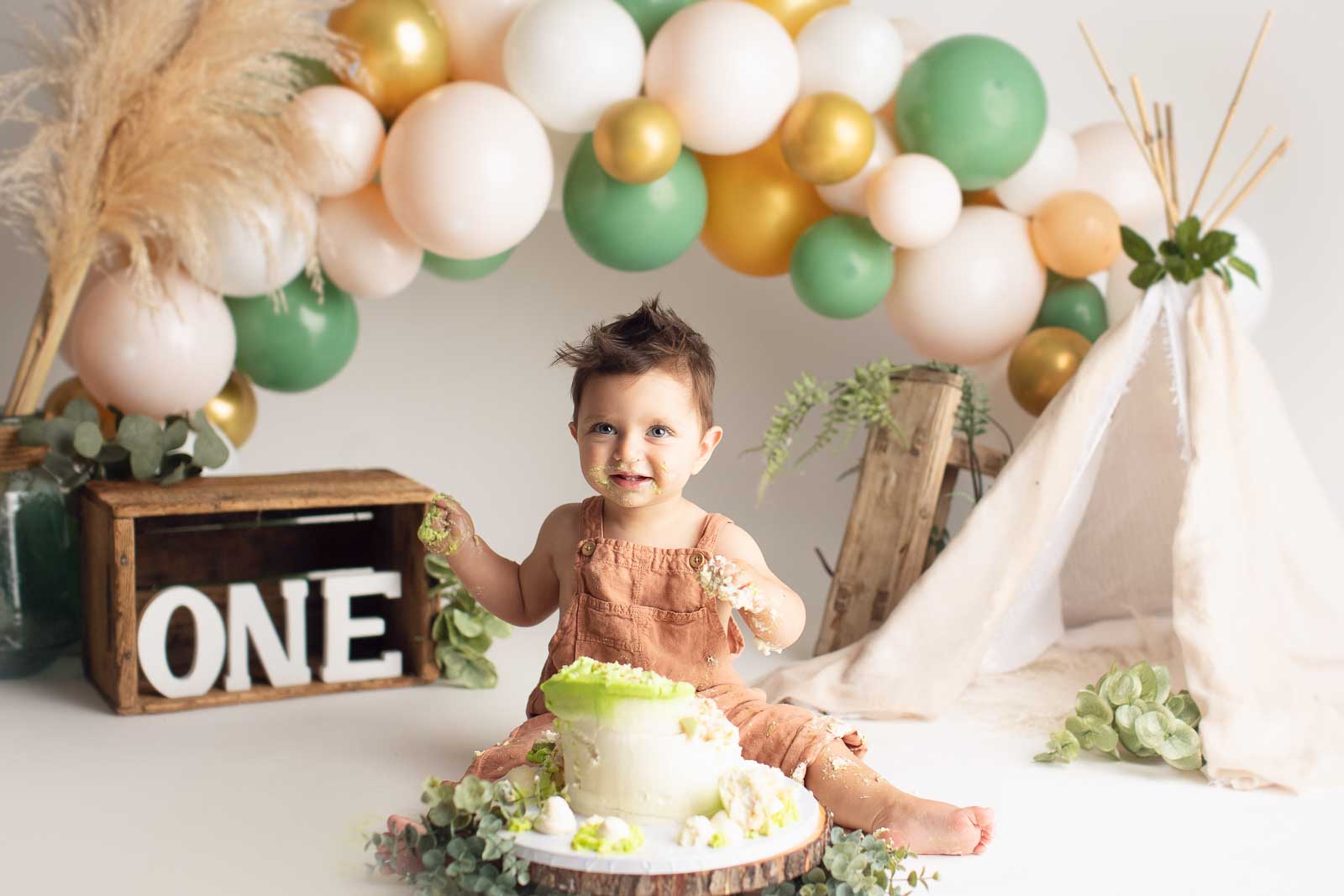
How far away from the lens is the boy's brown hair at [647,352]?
1866 millimetres

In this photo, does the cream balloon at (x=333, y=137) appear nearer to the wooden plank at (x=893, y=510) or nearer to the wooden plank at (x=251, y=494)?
the wooden plank at (x=251, y=494)

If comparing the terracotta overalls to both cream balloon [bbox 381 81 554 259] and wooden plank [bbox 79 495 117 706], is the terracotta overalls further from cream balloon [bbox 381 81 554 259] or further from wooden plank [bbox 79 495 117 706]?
wooden plank [bbox 79 495 117 706]

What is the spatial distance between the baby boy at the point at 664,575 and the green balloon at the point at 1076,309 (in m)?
1.25

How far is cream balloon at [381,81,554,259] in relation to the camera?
2.49 m

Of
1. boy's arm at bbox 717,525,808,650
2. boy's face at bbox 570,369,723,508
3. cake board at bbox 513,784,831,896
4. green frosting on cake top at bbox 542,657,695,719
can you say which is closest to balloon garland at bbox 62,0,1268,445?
boy's face at bbox 570,369,723,508

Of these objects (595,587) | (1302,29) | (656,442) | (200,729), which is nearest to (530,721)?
(595,587)

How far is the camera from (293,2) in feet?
8.54

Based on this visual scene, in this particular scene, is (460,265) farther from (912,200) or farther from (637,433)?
(637,433)

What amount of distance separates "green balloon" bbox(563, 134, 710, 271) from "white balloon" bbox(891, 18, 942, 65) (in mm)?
541

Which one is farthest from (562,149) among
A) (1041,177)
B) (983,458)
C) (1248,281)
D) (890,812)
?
(890,812)

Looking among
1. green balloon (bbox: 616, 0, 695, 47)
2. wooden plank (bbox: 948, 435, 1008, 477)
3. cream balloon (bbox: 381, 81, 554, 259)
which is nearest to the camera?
cream balloon (bbox: 381, 81, 554, 259)

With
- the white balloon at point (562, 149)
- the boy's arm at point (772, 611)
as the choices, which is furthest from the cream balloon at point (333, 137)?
the boy's arm at point (772, 611)

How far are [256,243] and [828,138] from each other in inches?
41.4

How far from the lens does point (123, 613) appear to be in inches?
95.1
